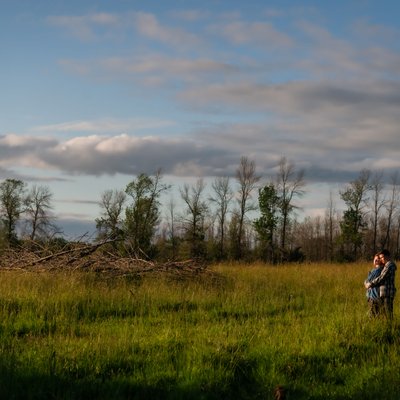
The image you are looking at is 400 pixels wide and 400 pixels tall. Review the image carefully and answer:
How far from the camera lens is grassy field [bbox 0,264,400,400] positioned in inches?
256

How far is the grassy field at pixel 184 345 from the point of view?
21.3 feet

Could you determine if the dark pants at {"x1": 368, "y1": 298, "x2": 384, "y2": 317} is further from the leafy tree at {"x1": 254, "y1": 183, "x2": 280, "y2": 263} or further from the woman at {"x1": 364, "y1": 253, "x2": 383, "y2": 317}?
the leafy tree at {"x1": 254, "y1": 183, "x2": 280, "y2": 263}

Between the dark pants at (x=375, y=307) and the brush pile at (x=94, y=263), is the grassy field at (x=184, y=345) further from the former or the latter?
the brush pile at (x=94, y=263)

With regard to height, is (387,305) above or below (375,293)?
below

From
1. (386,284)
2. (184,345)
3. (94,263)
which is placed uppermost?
(386,284)

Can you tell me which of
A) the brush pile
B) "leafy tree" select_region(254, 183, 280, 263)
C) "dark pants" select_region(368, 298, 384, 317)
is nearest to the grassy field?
"dark pants" select_region(368, 298, 384, 317)

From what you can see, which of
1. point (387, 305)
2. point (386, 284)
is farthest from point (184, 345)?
point (386, 284)

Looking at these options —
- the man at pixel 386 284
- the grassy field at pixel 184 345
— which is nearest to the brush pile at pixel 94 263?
the grassy field at pixel 184 345

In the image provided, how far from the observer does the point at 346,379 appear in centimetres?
715

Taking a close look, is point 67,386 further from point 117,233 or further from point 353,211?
point 353,211

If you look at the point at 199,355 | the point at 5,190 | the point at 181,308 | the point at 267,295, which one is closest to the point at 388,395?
the point at 199,355

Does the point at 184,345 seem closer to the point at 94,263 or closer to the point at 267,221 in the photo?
the point at 94,263

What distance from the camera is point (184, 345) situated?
26.1 feet

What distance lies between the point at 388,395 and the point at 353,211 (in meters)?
58.0
